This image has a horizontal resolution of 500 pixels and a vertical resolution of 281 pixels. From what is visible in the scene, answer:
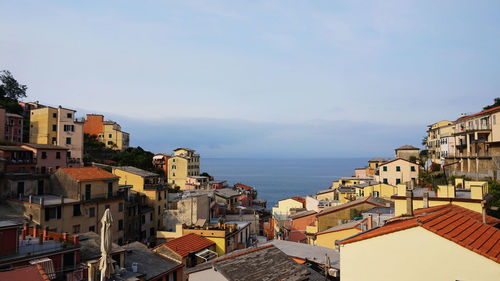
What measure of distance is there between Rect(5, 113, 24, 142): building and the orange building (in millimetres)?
21310

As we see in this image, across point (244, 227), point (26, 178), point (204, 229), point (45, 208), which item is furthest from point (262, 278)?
point (26, 178)

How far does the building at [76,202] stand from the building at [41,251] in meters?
9.03

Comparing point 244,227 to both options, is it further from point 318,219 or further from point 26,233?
point 26,233

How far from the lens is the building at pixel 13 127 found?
184 feet

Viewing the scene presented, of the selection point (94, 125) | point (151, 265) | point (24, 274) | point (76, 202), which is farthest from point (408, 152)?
point (24, 274)

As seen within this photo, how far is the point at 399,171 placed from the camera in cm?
5066

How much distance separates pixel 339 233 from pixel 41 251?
769 inches

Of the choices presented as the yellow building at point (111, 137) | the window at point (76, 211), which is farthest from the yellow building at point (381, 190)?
the yellow building at point (111, 137)

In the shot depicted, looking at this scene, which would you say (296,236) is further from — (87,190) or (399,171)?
(399,171)

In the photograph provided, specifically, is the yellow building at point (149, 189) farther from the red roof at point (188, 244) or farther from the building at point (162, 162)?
the building at point (162, 162)

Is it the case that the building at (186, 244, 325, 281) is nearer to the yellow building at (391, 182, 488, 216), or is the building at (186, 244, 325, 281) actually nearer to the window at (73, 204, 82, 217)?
the yellow building at (391, 182, 488, 216)

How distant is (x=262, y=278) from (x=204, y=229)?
15.1 meters

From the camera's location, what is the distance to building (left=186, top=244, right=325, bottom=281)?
14594 mm

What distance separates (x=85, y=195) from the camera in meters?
31.5
